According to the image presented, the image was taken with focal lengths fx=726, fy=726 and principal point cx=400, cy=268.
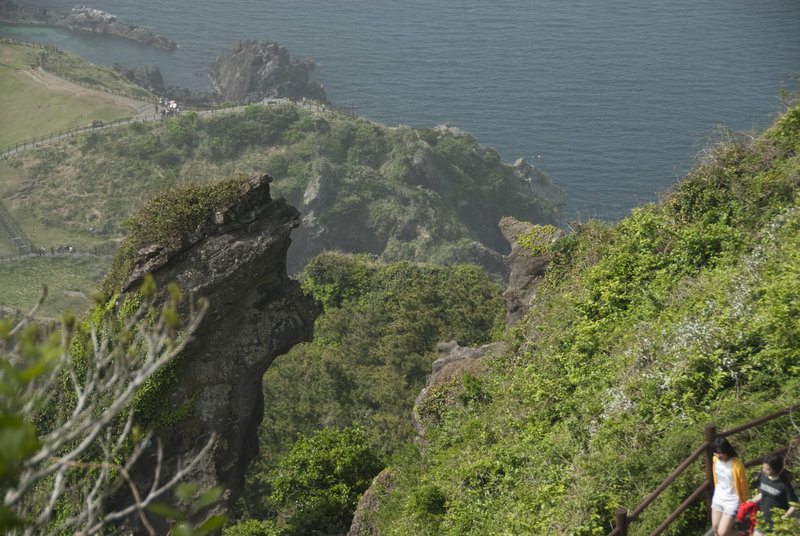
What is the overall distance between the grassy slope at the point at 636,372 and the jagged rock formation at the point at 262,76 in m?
105

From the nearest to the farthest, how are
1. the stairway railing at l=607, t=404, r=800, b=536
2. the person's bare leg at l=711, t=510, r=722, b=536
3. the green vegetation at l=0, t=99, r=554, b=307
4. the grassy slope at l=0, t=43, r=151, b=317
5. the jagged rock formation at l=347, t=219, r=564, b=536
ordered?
the stairway railing at l=607, t=404, r=800, b=536 → the person's bare leg at l=711, t=510, r=722, b=536 → the jagged rock formation at l=347, t=219, r=564, b=536 → the grassy slope at l=0, t=43, r=151, b=317 → the green vegetation at l=0, t=99, r=554, b=307

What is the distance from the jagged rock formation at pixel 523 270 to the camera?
25.1 metres

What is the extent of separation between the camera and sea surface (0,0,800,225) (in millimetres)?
98562

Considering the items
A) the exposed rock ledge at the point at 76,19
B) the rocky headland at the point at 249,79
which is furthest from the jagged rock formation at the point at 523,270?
the exposed rock ledge at the point at 76,19

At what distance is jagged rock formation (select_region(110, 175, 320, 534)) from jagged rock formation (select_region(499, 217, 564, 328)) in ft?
27.9

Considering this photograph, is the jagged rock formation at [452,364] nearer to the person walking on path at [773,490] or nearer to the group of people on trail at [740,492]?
the group of people on trail at [740,492]

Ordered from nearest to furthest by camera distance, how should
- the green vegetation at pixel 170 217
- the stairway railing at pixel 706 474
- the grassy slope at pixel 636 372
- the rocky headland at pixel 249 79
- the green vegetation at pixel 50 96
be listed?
the stairway railing at pixel 706 474
the grassy slope at pixel 636 372
the green vegetation at pixel 170 217
the green vegetation at pixel 50 96
the rocky headland at pixel 249 79

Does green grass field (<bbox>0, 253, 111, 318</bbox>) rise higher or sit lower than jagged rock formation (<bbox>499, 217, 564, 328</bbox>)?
Result: lower

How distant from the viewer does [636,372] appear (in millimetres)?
12828

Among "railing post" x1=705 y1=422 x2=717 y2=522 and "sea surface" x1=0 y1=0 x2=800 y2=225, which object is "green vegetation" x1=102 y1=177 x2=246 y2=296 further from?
"sea surface" x1=0 y1=0 x2=800 y2=225

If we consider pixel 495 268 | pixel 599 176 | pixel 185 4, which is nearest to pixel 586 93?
pixel 599 176

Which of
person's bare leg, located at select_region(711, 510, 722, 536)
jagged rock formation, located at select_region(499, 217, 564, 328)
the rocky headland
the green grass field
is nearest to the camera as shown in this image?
person's bare leg, located at select_region(711, 510, 722, 536)

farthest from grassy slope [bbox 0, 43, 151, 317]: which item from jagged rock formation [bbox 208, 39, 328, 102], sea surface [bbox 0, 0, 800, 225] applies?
sea surface [bbox 0, 0, 800, 225]

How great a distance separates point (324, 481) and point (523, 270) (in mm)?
10153
